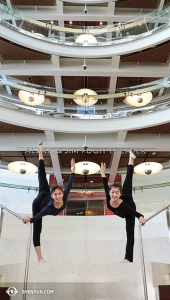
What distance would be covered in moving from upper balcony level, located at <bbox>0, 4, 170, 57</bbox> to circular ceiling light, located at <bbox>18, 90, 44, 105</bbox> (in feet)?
7.95

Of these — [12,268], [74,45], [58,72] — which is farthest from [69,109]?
[12,268]

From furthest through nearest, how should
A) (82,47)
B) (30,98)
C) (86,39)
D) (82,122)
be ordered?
(86,39) < (82,47) < (82,122) < (30,98)

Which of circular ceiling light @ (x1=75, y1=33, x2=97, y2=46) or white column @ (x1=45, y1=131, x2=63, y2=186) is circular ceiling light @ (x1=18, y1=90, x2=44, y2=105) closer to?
white column @ (x1=45, y1=131, x2=63, y2=186)

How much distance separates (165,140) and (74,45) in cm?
434

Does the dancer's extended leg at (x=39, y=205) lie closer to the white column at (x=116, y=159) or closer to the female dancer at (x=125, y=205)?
the female dancer at (x=125, y=205)

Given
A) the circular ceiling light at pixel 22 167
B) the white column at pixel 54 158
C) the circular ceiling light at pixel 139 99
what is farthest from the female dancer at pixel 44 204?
the circular ceiling light at pixel 22 167

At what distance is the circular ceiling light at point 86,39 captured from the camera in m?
9.73

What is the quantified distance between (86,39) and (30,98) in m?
3.73

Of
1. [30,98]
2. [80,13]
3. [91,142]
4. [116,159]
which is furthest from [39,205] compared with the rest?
[80,13]

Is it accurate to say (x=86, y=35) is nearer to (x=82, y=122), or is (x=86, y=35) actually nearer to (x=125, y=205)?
(x=82, y=122)

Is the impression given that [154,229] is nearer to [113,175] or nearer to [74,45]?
[113,175]

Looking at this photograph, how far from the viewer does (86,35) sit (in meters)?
9.73

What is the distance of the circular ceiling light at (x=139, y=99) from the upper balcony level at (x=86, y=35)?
235cm

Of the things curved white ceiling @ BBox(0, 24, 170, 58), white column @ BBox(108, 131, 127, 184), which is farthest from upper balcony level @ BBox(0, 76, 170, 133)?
curved white ceiling @ BBox(0, 24, 170, 58)
